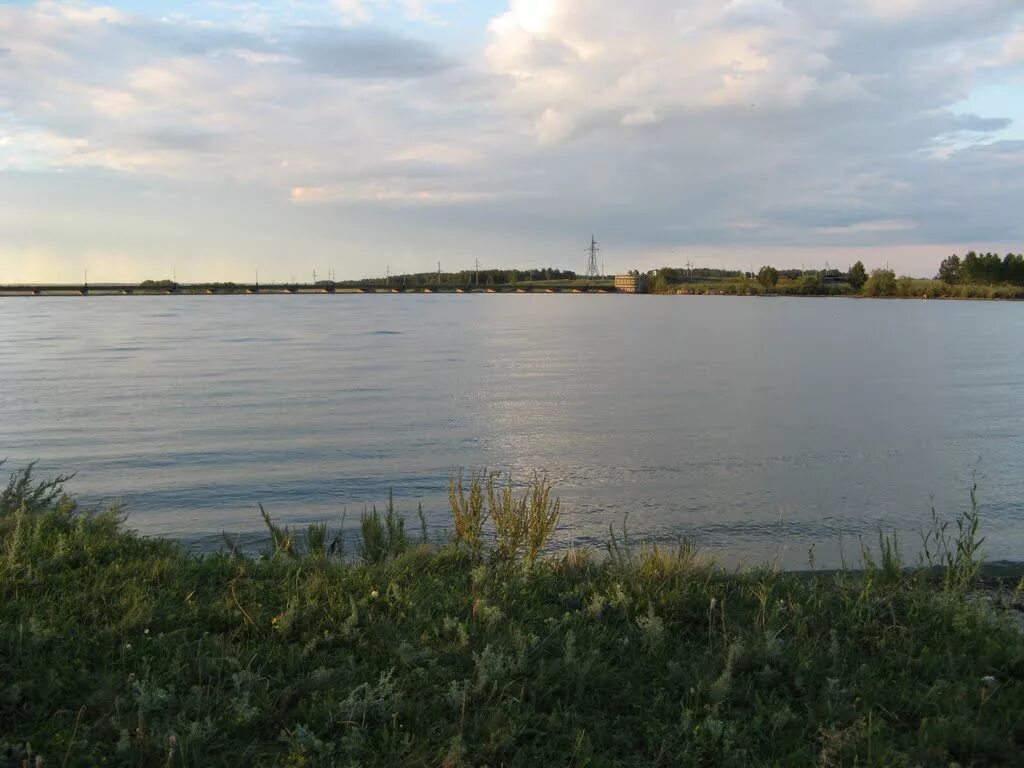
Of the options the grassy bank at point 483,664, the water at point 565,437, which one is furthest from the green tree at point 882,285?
the grassy bank at point 483,664

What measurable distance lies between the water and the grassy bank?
14.6ft

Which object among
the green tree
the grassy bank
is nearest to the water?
the grassy bank

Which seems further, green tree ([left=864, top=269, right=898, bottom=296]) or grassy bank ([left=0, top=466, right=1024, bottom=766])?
green tree ([left=864, top=269, right=898, bottom=296])

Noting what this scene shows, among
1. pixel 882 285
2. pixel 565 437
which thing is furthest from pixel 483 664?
pixel 882 285

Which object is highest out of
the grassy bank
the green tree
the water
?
the green tree

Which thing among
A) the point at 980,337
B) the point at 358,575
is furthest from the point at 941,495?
the point at 980,337

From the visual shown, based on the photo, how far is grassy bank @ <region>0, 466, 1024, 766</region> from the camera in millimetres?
4762

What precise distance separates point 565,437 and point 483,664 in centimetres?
1491

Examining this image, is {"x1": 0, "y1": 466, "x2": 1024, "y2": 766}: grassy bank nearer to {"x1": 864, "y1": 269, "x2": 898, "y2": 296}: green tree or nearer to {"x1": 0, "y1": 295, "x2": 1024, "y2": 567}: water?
{"x1": 0, "y1": 295, "x2": 1024, "y2": 567}: water

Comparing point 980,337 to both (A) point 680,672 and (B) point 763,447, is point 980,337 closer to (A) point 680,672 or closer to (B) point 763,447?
(B) point 763,447

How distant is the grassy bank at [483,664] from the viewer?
4.76 m

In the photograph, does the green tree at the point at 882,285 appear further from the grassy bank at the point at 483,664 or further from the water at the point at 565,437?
the grassy bank at the point at 483,664

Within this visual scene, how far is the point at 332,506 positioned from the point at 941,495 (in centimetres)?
1123

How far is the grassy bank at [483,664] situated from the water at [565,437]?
4.45 metres
